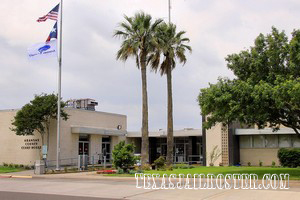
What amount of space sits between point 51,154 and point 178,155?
14.6 m

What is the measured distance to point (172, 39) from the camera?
2908 cm

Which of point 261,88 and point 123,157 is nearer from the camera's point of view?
point 261,88

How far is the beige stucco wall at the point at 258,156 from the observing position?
3241cm

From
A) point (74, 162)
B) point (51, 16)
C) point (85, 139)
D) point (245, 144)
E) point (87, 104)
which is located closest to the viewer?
point (51, 16)

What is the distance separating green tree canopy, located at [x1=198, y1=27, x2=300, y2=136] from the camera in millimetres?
17828

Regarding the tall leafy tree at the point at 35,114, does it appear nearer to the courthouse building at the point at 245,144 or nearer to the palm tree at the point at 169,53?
the palm tree at the point at 169,53

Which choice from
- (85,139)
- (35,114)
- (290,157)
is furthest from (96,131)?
(290,157)

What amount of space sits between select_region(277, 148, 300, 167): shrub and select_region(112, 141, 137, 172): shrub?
12.2 meters

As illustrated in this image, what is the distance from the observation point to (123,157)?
23.8 m

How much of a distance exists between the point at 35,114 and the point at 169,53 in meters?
12.1

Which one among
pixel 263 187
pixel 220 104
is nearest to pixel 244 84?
pixel 220 104

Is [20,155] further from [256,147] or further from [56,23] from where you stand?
[256,147]

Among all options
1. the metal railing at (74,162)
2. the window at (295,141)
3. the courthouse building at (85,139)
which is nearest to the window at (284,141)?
the window at (295,141)

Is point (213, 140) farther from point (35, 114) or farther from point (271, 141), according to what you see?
point (35, 114)
